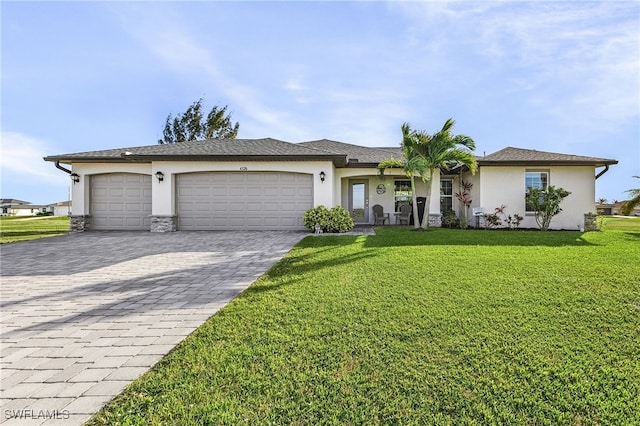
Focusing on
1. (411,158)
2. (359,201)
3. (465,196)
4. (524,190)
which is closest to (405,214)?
(359,201)

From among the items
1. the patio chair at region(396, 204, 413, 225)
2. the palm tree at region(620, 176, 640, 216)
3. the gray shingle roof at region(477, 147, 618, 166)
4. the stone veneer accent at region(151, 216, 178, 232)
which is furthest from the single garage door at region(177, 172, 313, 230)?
the palm tree at region(620, 176, 640, 216)

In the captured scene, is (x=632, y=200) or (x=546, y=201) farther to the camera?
(x=546, y=201)

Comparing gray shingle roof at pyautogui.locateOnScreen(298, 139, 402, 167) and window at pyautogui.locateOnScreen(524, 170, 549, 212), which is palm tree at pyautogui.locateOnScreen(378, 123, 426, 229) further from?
window at pyautogui.locateOnScreen(524, 170, 549, 212)

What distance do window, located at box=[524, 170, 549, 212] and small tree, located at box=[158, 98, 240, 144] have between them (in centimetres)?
2682

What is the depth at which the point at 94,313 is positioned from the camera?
156 inches

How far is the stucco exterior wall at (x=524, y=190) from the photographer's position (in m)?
13.8

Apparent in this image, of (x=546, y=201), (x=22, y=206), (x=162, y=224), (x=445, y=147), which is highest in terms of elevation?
(x=445, y=147)

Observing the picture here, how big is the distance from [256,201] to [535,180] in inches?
477

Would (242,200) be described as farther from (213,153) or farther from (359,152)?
(359,152)

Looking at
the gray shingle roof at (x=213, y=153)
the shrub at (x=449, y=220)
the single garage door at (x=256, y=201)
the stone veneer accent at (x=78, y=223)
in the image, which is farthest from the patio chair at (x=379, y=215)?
the stone veneer accent at (x=78, y=223)

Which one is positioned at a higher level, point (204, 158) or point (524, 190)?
point (204, 158)

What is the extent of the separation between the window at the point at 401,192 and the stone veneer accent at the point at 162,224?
10.5 meters

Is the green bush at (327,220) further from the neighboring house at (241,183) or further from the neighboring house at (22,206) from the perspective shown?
the neighboring house at (22,206)

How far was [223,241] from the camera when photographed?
10359 millimetres
